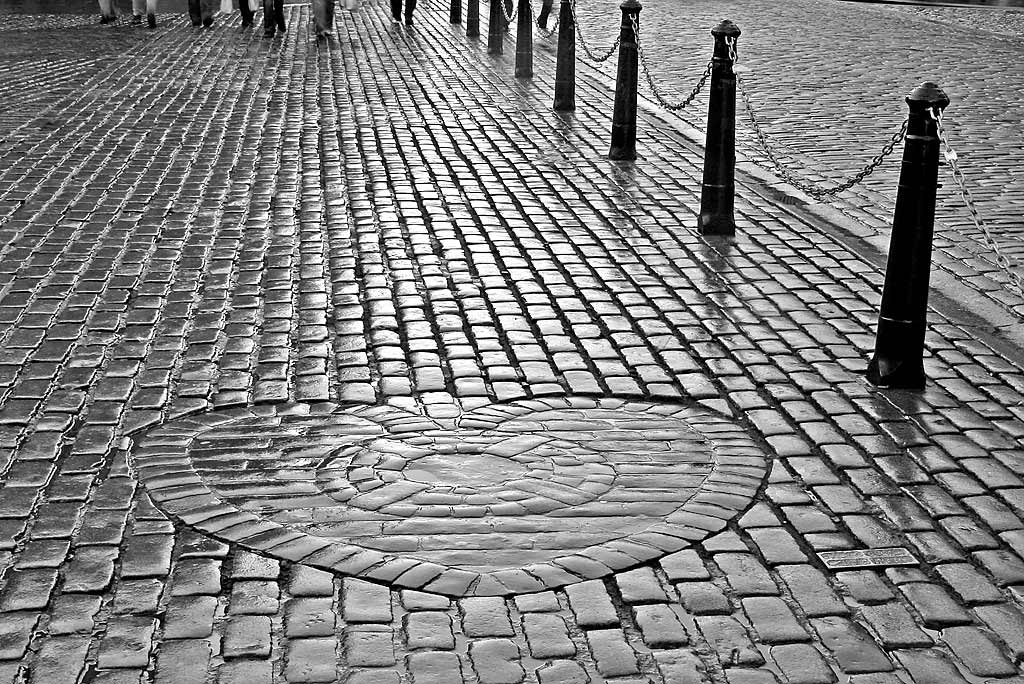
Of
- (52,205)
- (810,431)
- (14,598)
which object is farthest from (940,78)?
→ (14,598)

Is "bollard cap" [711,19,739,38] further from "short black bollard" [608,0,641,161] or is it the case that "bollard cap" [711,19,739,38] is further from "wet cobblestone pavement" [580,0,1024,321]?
"short black bollard" [608,0,641,161]

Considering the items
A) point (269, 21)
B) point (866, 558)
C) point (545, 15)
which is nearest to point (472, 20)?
point (545, 15)

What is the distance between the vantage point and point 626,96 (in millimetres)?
9750

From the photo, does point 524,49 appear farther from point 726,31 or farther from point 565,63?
point 726,31

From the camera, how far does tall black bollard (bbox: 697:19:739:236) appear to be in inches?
297

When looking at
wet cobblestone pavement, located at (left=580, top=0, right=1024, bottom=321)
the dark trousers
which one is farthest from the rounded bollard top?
the dark trousers

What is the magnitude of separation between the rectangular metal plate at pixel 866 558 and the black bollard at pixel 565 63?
27.6 feet

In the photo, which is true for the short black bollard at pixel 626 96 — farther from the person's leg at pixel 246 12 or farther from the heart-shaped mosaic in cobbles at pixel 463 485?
the person's leg at pixel 246 12

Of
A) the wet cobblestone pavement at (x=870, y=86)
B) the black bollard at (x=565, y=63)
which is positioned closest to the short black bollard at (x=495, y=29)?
the wet cobblestone pavement at (x=870, y=86)

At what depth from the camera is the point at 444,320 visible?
5.94 m

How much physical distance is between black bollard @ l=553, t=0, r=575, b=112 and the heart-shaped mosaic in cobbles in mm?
7292

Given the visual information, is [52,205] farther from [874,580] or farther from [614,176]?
[874,580]

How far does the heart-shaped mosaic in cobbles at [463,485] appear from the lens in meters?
3.75

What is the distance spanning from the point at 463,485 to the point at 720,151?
4.00 m
